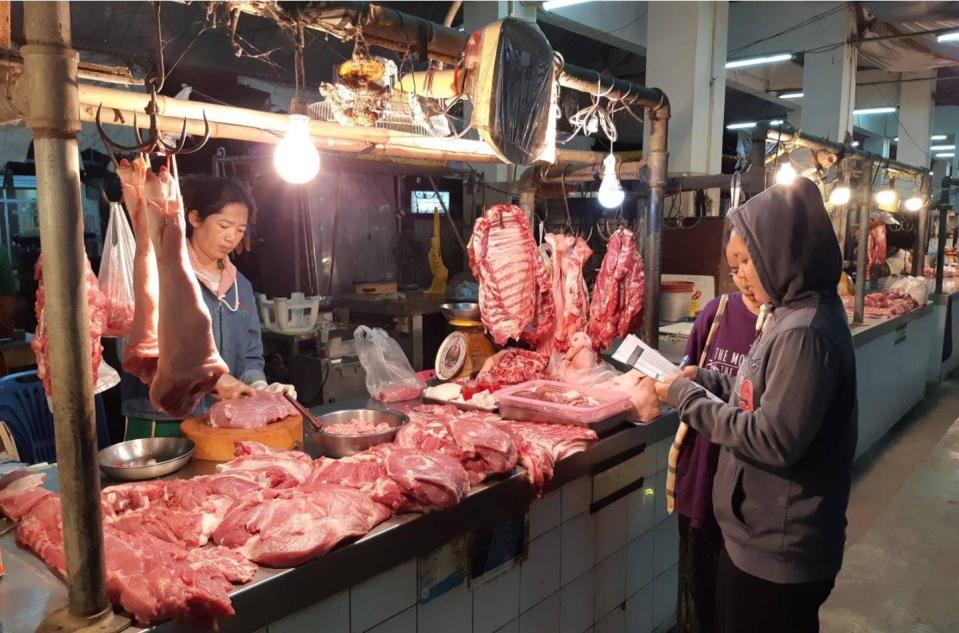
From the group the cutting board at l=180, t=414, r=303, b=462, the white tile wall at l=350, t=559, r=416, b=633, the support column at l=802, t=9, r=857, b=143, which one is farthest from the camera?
the support column at l=802, t=9, r=857, b=143

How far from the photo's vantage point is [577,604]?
3.26 metres

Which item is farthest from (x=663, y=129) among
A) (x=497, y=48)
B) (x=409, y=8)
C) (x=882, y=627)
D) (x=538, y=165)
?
(x=409, y=8)

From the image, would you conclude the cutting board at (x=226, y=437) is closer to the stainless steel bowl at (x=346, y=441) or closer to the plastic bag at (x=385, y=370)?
the stainless steel bowl at (x=346, y=441)

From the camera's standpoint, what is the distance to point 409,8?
8547mm

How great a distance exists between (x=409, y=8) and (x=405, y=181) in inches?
86.5

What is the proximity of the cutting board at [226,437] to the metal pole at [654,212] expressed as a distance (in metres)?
2.44

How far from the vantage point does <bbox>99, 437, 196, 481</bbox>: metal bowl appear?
2545 mm

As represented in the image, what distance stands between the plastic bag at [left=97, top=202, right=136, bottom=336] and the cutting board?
498mm

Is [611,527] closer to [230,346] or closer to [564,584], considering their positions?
[564,584]

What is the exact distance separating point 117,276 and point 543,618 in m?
2.33

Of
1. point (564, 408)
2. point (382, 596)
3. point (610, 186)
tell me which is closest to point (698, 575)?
point (564, 408)

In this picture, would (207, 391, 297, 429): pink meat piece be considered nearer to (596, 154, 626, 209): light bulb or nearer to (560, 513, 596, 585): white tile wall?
(560, 513, 596, 585): white tile wall

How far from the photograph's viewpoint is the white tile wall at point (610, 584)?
339 cm

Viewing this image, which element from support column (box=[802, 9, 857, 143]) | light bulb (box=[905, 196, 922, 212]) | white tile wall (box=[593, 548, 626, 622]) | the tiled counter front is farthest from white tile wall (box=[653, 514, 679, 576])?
support column (box=[802, 9, 857, 143])
